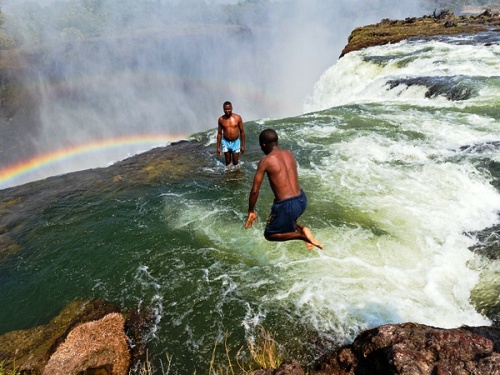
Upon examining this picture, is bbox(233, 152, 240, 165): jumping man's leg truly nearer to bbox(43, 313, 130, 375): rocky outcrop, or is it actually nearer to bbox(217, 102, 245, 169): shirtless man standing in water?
bbox(217, 102, 245, 169): shirtless man standing in water

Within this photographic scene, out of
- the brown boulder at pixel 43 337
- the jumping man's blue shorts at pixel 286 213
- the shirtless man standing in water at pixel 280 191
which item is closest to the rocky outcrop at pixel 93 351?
the brown boulder at pixel 43 337

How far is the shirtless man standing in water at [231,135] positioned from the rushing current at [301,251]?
2.22 feet

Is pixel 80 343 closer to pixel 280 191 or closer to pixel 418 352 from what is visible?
pixel 280 191

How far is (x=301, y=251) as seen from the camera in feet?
20.0

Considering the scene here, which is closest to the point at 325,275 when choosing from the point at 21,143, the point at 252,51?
the point at 21,143

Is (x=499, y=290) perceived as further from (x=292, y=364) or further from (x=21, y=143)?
(x=21, y=143)

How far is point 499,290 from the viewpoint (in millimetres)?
4773

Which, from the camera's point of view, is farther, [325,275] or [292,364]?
[325,275]

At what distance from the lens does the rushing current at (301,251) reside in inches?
181

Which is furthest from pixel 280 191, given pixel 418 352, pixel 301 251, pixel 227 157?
pixel 227 157

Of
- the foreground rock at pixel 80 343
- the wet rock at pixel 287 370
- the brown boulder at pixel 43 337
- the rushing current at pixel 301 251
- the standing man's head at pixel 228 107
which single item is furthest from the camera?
the standing man's head at pixel 228 107

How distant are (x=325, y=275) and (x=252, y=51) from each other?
259ft

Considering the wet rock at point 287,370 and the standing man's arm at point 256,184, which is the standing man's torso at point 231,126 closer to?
the standing man's arm at point 256,184

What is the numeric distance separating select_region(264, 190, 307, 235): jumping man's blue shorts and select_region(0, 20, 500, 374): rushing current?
1.38 m
